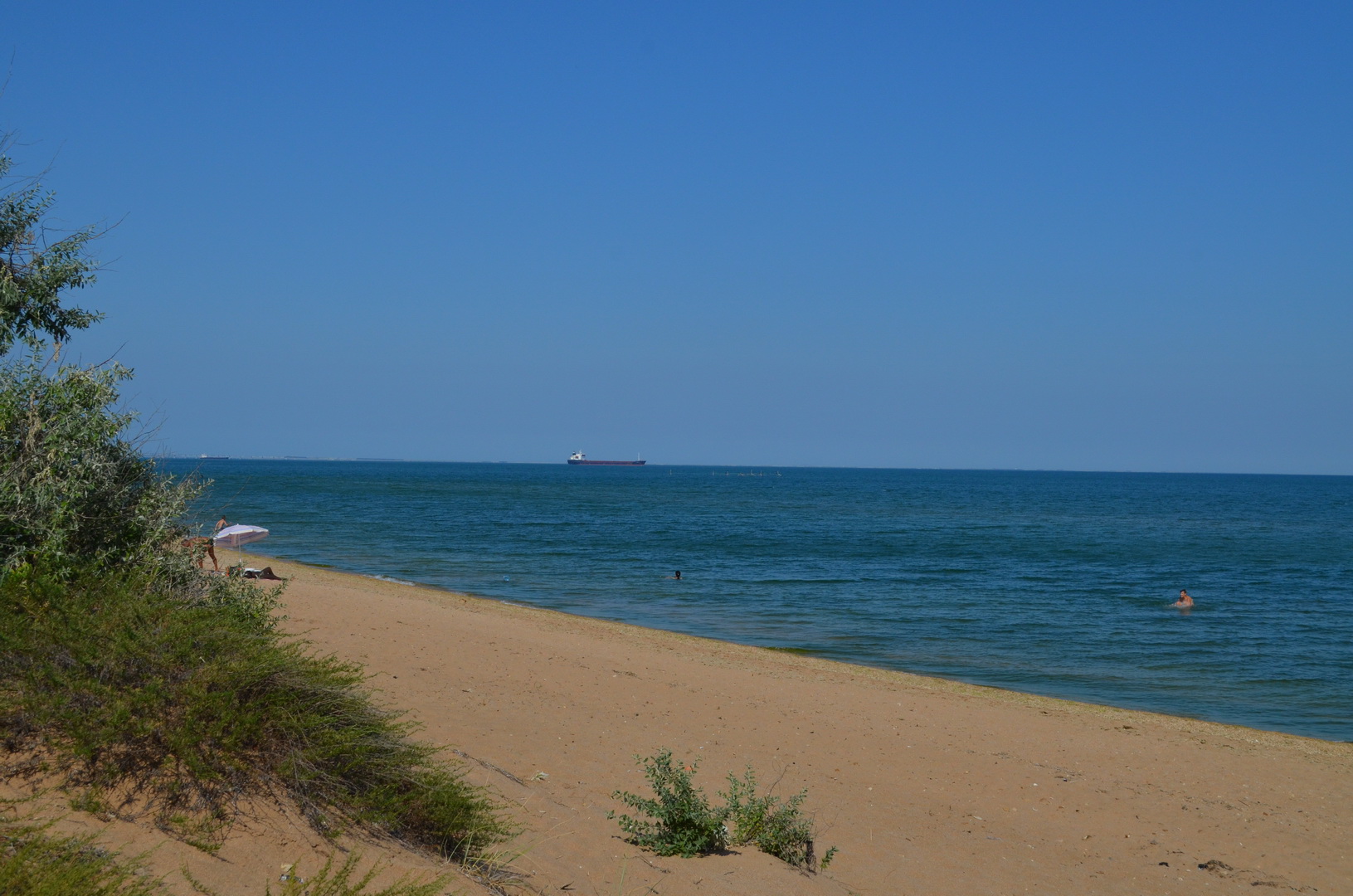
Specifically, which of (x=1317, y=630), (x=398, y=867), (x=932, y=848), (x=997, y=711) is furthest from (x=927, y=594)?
(x=398, y=867)

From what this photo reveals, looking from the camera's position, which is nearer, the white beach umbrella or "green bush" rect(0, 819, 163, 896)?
"green bush" rect(0, 819, 163, 896)

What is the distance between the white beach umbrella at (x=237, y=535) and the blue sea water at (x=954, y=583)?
4668mm

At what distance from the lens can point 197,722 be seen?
487 centimetres

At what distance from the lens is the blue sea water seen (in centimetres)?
1748

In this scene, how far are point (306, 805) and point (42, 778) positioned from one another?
47.0 inches

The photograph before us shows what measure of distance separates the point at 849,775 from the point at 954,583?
21496 millimetres

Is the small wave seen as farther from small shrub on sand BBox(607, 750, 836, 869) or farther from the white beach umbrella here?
small shrub on sand BBox(607, 750, 836, 869)

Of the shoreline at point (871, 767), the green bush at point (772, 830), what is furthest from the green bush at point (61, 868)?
the green bush at point (772, 830)

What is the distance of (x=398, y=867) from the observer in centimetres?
480

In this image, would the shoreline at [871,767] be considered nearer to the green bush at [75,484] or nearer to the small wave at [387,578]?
the green bush at [75,484]

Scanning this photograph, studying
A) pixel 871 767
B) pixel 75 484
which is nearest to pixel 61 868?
pixel 75 484

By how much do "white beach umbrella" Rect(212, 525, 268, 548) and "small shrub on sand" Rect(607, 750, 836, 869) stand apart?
46.3 ft

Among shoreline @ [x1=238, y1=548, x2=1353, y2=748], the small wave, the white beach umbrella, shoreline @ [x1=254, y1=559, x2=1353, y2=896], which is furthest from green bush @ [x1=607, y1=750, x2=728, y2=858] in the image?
the small wave

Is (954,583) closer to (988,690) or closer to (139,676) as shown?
(988,690)
